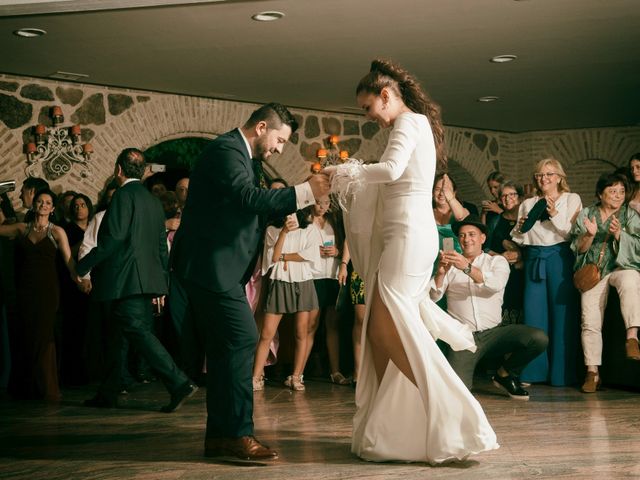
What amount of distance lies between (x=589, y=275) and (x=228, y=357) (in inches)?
129

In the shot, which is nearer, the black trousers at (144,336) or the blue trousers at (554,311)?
the black trousers at (144,336)

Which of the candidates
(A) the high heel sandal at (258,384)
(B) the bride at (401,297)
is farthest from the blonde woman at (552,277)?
(B) the bride at (401,297)

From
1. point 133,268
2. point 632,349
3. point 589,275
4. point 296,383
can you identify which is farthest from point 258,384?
point 632,349

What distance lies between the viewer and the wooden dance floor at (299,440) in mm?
3568

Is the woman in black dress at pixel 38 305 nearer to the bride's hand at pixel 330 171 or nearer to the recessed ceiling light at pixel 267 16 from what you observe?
the recessed ceiling light at pixel 267 16

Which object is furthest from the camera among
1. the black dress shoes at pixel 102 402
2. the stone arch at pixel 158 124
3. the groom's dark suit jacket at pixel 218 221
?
the stone arch at pixel 158 124

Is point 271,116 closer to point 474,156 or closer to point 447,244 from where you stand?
point 447,244

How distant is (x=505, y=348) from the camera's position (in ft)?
19.0

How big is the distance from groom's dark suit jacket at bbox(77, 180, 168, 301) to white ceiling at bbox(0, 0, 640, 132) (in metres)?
1.43

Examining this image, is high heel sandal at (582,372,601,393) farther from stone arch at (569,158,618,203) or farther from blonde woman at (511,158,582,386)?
stone arch at (569,158,618,203)

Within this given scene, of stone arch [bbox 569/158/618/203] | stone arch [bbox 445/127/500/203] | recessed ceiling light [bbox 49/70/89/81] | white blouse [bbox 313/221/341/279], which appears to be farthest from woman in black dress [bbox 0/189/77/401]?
stone arch [bbox 569/158/618/203]

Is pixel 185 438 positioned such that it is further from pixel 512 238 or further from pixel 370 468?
pixel 512 238

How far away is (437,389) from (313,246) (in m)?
3.20

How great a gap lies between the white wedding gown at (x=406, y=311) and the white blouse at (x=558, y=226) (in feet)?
9.18
